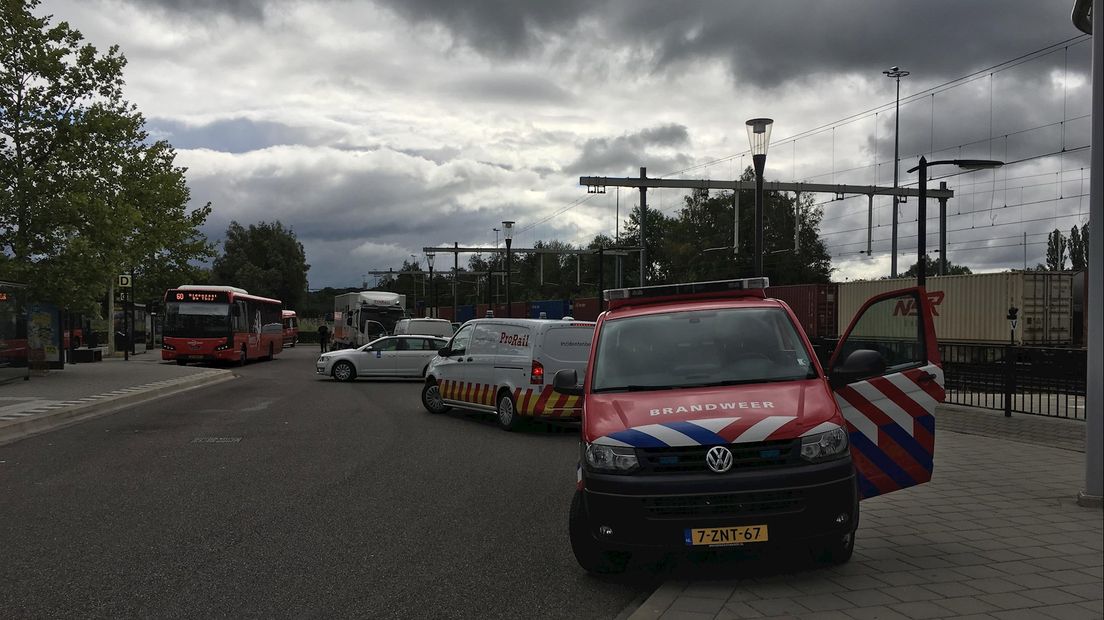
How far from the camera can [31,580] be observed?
217 inches

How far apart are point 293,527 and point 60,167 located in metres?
22.2

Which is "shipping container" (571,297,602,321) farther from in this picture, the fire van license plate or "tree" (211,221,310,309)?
"tree" (211,221,310,309)

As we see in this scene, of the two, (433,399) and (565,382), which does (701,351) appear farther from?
(433,399)

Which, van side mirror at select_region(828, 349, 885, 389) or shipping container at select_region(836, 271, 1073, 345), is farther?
shipping container at select_region(836, 271, 1073, 345)

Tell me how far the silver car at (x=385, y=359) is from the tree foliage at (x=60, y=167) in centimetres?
658

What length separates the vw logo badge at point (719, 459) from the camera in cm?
530

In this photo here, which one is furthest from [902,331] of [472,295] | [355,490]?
[472,295]

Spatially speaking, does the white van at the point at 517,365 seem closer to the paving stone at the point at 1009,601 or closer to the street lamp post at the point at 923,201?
the street lamp post at the point at 923,201

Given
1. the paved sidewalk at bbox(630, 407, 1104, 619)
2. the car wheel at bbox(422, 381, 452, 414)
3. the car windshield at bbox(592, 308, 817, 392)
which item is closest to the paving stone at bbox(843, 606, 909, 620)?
the paved sidewalk at bbox(630, 407, 1104, 619)

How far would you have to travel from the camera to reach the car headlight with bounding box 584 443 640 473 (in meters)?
5.40

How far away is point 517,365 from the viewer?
14.5 meters

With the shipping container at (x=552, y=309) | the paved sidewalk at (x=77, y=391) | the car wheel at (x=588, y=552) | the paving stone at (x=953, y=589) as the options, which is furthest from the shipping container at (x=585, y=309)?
the paving stone at (x=953, y=589)

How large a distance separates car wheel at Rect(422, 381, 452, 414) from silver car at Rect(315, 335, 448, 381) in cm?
1029

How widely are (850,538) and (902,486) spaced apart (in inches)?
30.2
